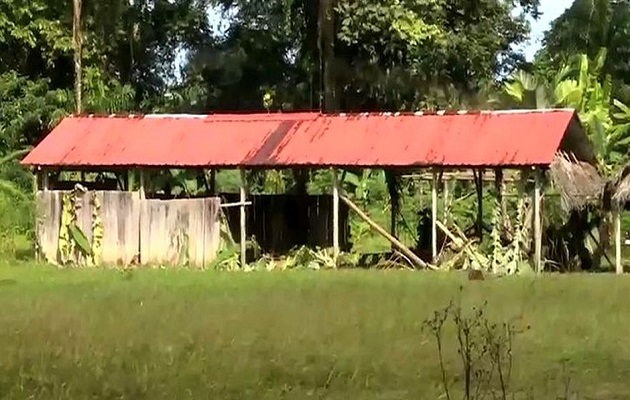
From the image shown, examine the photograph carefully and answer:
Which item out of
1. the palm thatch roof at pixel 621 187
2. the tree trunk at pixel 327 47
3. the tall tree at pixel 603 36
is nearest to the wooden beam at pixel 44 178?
the tree trunk at pixel 327 47

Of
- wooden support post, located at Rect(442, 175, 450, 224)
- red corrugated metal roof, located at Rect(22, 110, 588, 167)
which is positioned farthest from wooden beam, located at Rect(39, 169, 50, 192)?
wooden support post, located at Rect(442, 175, 450, 224)

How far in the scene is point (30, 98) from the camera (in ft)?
→ 99.7

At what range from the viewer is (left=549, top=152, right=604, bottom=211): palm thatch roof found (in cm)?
2070

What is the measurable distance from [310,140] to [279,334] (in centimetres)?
1035

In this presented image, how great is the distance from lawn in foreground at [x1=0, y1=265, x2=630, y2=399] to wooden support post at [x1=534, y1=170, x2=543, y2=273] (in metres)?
0.91

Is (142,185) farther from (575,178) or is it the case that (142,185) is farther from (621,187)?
(621,187)

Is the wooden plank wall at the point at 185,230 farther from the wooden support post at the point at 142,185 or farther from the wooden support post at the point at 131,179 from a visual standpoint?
the wooden support post at the point at 131,179

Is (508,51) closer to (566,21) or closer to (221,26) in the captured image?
(566,21)

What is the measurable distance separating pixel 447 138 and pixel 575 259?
3432mm

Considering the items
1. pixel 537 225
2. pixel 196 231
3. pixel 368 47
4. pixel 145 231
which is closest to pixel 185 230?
pixel 196 231

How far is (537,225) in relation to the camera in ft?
66.5

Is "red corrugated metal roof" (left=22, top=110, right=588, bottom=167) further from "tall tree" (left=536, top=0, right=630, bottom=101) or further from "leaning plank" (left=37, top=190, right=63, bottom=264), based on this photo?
"tall tree" (left=536, top=0, right=630, bottom=101)

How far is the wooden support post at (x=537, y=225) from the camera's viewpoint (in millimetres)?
20359

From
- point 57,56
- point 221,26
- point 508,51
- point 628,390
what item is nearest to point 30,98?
point 57,56
